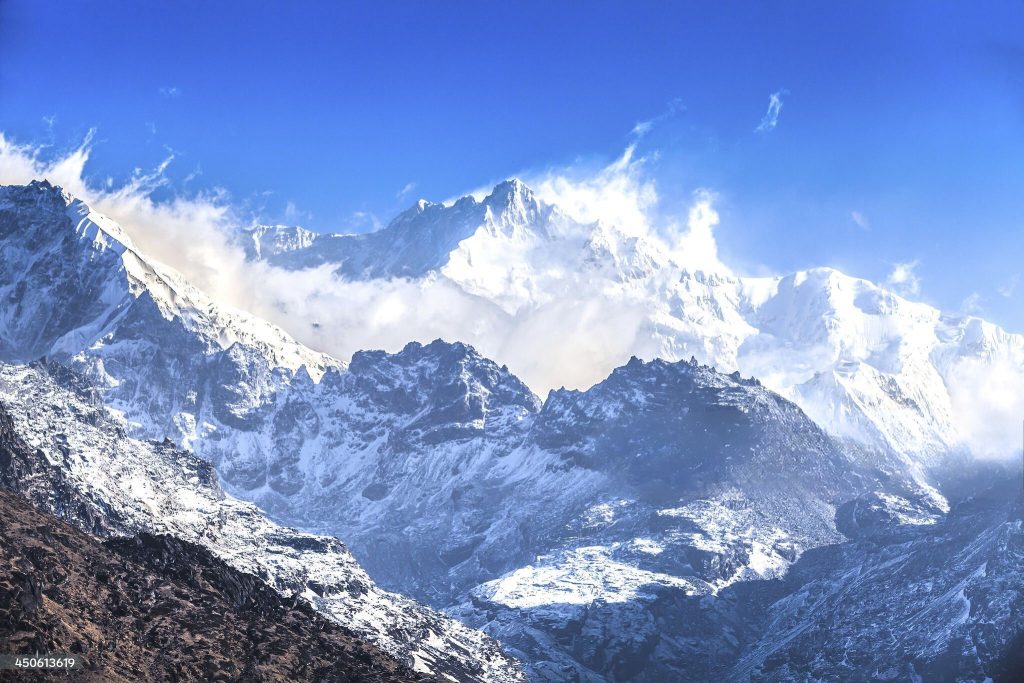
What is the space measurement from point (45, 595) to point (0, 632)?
20560 mm

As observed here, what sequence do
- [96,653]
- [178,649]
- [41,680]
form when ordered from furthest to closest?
[178,649], [96,653], [41,680]

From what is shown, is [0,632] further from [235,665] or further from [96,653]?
[235,665]

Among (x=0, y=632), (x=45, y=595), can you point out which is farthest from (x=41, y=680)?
(x=45, y=595)

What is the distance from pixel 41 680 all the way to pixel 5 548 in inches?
1386

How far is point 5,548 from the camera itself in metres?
198

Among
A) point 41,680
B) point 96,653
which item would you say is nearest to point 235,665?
point 96,653

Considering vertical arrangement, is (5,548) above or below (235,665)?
above

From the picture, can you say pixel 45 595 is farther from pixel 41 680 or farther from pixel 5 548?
pixel 41 680

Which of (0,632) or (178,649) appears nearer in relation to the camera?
(0,632)

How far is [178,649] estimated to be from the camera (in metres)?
197

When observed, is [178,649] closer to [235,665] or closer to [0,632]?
[235,665]

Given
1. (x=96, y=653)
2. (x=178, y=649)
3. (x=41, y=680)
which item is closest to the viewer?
(x=41, y=680)

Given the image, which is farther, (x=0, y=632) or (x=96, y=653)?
(x=96, y=653)

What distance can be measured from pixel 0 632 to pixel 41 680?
8556 mm
